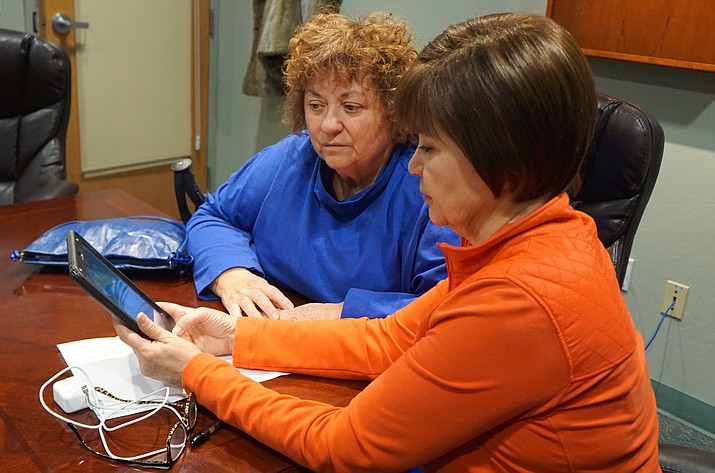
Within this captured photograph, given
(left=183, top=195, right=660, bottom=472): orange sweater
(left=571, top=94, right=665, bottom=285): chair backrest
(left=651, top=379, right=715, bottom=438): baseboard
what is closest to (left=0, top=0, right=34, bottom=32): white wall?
(left=571, top=94, right=665, bottom=285): chair backrest

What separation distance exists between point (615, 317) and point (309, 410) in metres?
0.43

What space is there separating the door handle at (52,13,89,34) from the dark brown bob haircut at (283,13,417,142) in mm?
2196

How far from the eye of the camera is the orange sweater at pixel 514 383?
817 millimetres

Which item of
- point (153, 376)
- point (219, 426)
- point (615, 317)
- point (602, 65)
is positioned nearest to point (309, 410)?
point (219, 426)

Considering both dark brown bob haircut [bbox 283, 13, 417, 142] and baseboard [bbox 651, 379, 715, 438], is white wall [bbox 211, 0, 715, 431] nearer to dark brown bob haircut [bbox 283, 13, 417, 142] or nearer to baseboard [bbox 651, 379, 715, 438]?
baseboard [bbox 651, 379, 715, 438]

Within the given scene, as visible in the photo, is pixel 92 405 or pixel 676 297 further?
pixel 676 297

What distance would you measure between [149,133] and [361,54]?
2.66 meters

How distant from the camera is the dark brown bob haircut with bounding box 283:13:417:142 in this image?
1.43 meters

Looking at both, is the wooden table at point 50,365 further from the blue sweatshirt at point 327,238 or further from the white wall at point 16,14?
the white wall at point 16,14

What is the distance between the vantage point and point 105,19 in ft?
11.3

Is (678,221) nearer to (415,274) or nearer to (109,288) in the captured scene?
(415,274)

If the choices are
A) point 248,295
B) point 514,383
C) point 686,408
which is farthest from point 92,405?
point 686,408

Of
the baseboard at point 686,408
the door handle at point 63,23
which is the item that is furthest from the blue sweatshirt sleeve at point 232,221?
the door handle at point 63,23

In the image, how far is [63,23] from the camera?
3279mm
